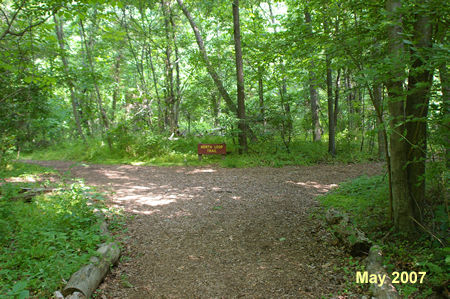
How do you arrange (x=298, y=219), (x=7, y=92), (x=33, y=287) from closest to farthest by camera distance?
1. (x=33, y=287)
2. (x=298, y=219)
3. (x=7, y=92)

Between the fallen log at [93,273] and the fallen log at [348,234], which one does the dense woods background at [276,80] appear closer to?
Answer: the fallen log at [348,234]

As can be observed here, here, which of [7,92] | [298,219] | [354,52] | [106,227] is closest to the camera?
[354,52]

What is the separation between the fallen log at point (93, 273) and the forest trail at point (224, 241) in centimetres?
14

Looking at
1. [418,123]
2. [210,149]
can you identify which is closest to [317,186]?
[418,123]

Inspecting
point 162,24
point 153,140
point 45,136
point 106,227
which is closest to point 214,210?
point 106,227

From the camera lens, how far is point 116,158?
40.2 ft

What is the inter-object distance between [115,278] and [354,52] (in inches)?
174

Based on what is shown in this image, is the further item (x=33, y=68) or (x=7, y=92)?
(x=7, y=92)

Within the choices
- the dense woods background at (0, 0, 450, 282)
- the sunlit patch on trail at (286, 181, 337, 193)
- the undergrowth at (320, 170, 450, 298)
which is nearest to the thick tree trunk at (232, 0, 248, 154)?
the dense woods background at (0, 0, 450, 282)

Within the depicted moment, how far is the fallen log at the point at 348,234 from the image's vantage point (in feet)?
10.9

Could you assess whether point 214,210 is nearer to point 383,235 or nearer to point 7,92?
point 383,235

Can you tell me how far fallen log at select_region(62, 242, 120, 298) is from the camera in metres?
2.73

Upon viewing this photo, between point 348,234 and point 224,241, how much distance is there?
1892 mm

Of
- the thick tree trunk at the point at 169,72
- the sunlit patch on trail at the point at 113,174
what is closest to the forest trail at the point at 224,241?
the sunlit patch on trail at the point at 113,174
